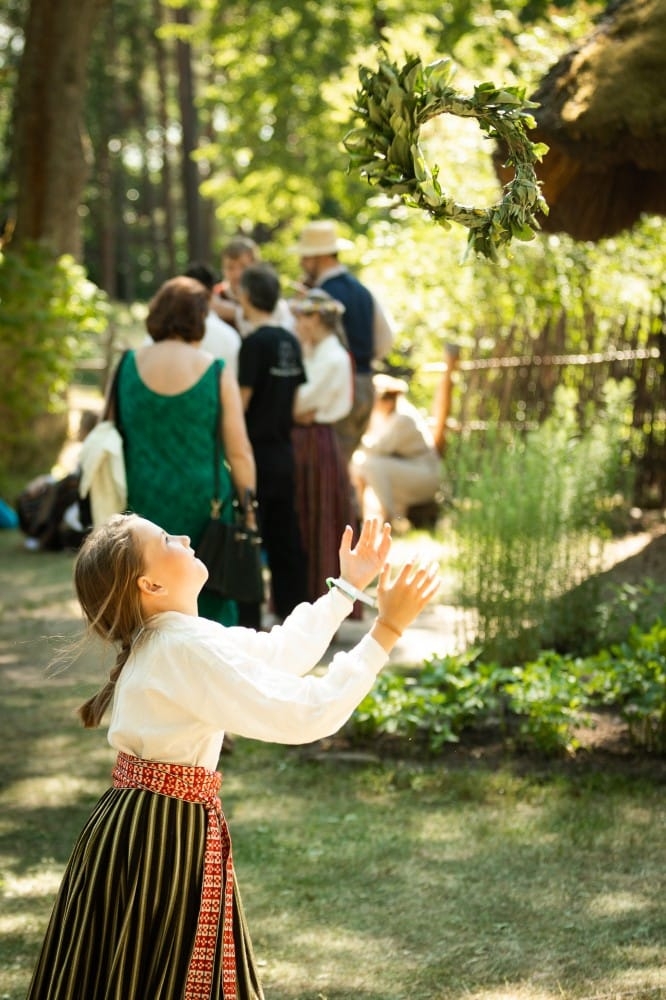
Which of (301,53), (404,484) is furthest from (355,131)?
(301,53)

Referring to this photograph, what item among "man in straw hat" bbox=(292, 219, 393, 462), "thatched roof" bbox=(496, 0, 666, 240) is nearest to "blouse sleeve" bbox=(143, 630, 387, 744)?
"thatched roof" bbox=(496, 0, 666, 240)

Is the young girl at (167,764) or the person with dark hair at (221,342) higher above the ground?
the person with dark hair at (221,342)

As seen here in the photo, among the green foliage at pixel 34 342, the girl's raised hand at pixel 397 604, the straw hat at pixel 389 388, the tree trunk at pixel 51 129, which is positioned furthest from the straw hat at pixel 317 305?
the tree trunk at pixel 51 129

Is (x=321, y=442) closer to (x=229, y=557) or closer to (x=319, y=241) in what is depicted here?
(x=319, y=241)

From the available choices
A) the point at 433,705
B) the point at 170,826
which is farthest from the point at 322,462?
the point at 170,826

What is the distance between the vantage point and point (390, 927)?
13.8ft

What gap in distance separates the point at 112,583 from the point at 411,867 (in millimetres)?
2110

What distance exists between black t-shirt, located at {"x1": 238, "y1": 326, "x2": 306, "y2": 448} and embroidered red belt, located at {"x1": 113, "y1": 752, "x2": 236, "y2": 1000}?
4204 millimetres

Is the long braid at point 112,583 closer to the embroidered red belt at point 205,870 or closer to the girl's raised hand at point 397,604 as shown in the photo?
the embroidered red belt at point 205,870

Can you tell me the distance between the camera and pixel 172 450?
566 cm

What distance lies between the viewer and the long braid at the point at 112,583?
2988 millimetres

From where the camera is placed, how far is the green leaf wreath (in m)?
3.21

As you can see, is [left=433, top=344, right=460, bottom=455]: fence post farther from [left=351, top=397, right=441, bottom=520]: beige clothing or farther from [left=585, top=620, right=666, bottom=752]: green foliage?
[left=585, top=620, right=666, bottom=752]: green foliage

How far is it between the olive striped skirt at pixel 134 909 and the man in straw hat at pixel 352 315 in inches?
243
